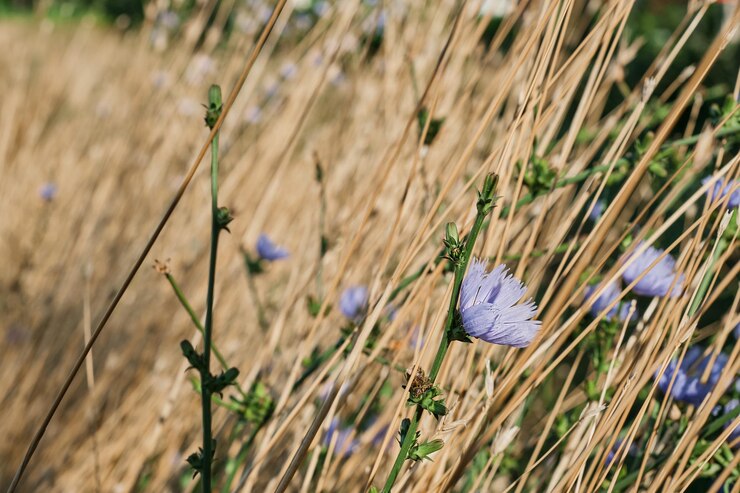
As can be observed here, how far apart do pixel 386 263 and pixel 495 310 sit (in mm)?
159

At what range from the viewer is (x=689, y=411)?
715 millimetres

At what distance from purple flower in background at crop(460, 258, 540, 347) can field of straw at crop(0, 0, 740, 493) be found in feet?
0.10

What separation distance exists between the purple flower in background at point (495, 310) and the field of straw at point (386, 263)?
3 centimetres

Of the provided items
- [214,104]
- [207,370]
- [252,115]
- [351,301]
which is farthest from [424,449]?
[252,115]

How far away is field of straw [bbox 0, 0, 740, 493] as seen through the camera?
0.59m

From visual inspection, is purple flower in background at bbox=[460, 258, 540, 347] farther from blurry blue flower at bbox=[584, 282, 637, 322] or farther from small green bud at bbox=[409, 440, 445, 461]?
blurry blue flower at bbox=[584, 282, 637, 322]

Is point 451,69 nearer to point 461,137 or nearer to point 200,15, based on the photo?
point 461,137

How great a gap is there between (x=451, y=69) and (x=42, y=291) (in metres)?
0.97

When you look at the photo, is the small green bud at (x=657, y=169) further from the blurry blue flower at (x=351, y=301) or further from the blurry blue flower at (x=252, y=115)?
the blurry blue flower at (x=252, y=115)

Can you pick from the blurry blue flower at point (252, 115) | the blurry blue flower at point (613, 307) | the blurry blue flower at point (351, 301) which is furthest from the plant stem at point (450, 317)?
the blurry blue flower at point (252, 115)

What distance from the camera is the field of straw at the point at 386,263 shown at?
59 cm

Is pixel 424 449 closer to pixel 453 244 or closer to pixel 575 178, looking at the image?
pixel 453 244

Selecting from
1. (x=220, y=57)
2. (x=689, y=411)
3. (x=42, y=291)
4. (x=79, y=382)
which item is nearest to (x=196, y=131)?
(x=220, y=57)

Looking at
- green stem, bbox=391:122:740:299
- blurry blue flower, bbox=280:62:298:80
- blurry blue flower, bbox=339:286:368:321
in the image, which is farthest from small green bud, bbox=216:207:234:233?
blurry blue flower, bbox=280:62:298:80
